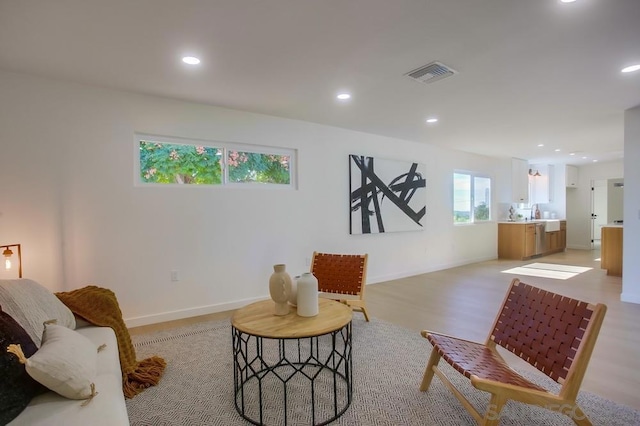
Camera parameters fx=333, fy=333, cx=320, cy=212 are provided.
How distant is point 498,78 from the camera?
3000 mm

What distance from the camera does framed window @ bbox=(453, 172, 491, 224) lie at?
6859 mm

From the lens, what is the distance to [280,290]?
2.03 m

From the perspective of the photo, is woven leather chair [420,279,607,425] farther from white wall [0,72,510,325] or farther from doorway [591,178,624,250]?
doorway [591,178,624,250]

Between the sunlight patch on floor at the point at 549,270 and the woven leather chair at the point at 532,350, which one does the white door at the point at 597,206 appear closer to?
the sunlight patch on floor at the point at 549,270

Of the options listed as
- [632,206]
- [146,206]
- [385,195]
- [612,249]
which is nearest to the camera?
[146,206]

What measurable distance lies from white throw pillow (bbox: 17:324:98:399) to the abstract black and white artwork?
3.85 m

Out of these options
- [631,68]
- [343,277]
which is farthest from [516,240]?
[343,277]

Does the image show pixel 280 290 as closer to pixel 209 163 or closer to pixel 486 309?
pixel 209 163

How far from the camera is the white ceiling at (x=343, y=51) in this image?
6.48 feet

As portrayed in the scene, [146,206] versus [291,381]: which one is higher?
[146,206]

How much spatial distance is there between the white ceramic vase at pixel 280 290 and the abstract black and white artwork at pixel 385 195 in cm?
301

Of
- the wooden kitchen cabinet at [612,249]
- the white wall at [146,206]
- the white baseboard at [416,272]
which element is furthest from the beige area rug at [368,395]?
the wooden kitchen cabinet at [612,249]

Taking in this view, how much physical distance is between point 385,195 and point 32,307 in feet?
14.9

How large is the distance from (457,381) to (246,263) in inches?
102
